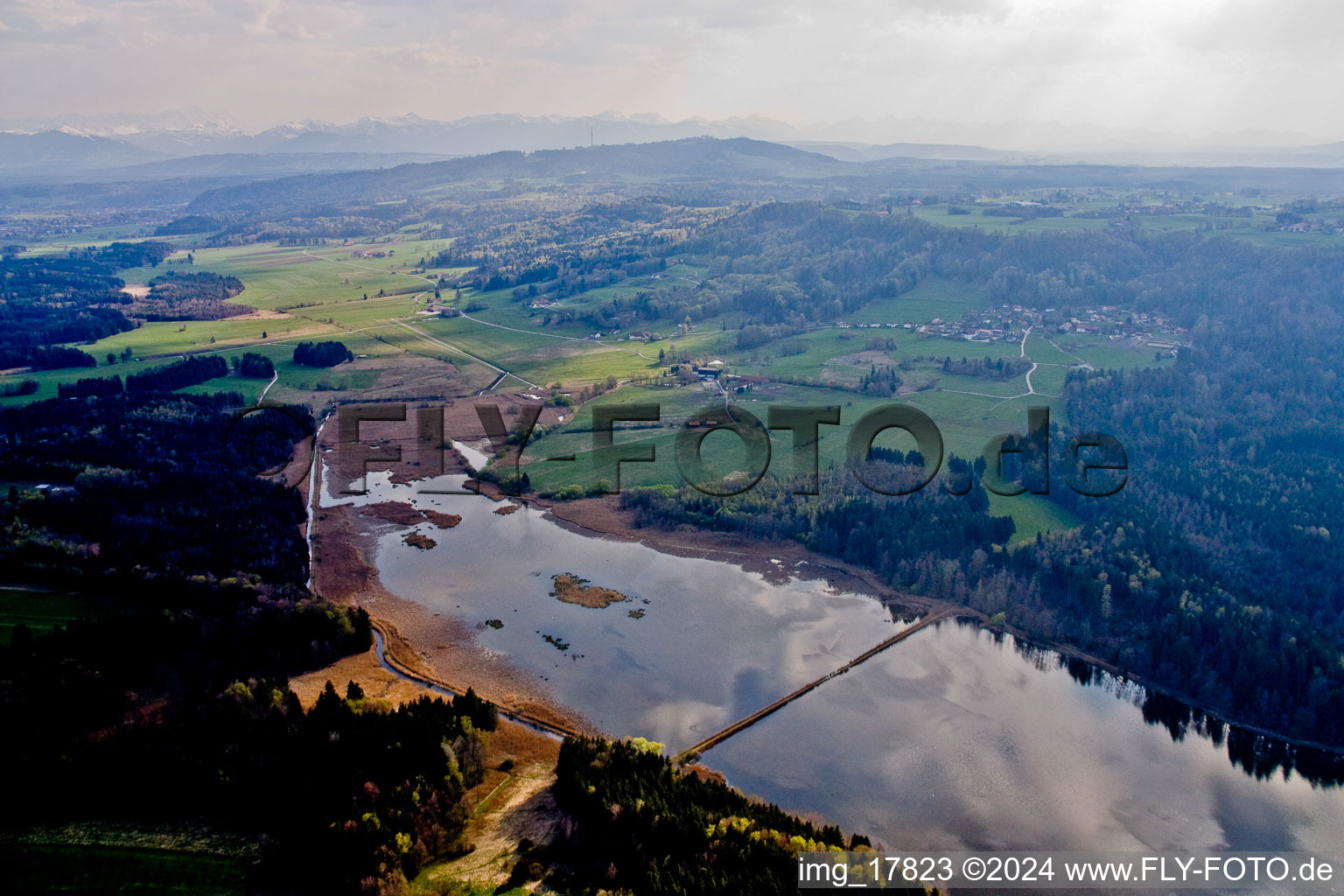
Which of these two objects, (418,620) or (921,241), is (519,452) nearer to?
(418,620)

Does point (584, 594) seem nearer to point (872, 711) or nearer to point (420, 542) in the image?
point (420, 542)

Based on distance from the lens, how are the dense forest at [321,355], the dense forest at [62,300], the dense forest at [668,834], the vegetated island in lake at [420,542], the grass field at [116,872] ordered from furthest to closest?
the dense forest at [62,300], the dense forest at [321,355], the vegetated island in lake at [420,542], the grass field at [116,872], the dense forest at [668,834]

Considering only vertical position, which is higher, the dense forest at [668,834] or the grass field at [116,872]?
the dense forest at [668,834]

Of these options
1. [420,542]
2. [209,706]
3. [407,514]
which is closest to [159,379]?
[407,514]

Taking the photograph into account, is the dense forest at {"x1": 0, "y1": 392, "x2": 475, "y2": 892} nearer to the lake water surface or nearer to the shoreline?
the shoreline

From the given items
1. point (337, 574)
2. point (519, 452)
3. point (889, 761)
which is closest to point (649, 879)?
point (889, 761)

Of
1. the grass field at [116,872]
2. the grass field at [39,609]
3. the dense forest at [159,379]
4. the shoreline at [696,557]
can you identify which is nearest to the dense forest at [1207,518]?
the shoreline at [696,557]

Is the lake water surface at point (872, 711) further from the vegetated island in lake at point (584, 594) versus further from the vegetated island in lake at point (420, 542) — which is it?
the vegetated island in lake at point (420, 542)

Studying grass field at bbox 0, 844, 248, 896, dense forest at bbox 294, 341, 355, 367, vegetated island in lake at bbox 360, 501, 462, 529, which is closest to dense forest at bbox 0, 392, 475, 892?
grass field at bbox 0, 844, 248, 896
